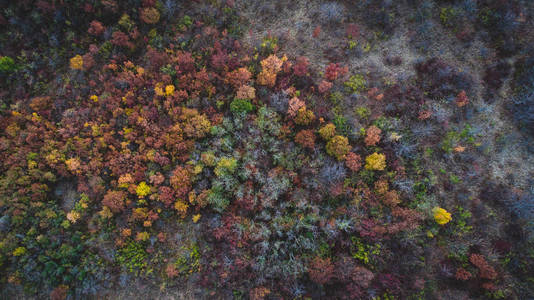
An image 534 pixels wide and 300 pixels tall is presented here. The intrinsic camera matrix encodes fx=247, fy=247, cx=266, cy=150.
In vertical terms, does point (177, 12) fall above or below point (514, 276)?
above

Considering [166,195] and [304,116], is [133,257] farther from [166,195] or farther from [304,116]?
[304,116]

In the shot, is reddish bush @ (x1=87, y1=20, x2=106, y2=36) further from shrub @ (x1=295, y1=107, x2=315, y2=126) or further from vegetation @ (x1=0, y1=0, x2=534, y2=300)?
shrub @ (x1=295, y1=107, x2=315, y2=126)

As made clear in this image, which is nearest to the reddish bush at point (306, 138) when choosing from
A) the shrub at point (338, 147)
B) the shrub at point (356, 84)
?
the shrub at point (338, 147)

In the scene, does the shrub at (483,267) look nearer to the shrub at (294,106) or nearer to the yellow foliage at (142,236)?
the shrub at (294,106)

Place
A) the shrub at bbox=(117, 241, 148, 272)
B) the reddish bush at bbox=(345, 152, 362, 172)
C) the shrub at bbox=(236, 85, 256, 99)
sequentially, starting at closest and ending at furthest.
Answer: the shrub at bbox=(117, 241, 148, 272) → the reddish bush at bbox=(345, 152, 362, 172) → the shrub at bbox=(236, 85, 256, 99)

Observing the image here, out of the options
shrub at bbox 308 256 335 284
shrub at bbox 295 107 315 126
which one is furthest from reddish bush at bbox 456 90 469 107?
shrub at bbox 308 256 335 284

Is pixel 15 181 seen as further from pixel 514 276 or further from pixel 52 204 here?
pixel 514 276

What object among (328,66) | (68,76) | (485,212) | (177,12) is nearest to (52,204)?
(68,76)
